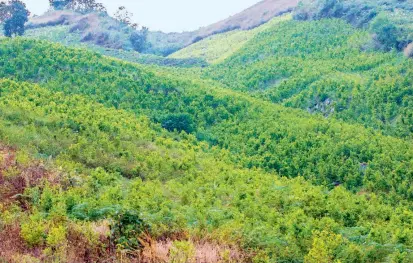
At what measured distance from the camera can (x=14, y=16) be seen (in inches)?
1945

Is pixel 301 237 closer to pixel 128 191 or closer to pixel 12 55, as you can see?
pixel 128 191

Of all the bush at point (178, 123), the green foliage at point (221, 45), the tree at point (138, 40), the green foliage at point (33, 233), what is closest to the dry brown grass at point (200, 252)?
the green foliage at point (33, 233)

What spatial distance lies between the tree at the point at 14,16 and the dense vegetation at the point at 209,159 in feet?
71.0

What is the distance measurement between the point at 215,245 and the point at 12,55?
25.0 meters

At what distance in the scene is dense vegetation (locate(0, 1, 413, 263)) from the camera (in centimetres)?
782

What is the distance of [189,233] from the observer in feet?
26.4

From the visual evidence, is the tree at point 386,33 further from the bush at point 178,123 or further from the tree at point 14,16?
the tree at point 14,16

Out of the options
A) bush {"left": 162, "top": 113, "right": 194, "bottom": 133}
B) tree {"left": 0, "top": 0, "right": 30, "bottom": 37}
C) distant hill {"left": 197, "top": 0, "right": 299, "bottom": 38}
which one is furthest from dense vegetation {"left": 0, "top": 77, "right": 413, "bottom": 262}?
distant hill {"left": 197, "top": 0, "right": 299, "bottom": 38}

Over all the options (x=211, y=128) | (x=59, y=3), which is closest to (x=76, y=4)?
(x=59, y=3)

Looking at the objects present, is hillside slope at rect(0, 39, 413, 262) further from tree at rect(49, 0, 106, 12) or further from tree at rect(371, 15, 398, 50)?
tree at rect(49, 0, 106, 12)

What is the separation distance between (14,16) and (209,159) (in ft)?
133

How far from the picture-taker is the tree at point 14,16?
4966 cm

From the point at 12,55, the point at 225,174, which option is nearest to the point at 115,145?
the point at 225,174

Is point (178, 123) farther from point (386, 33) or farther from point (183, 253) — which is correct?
point (386, 33)
